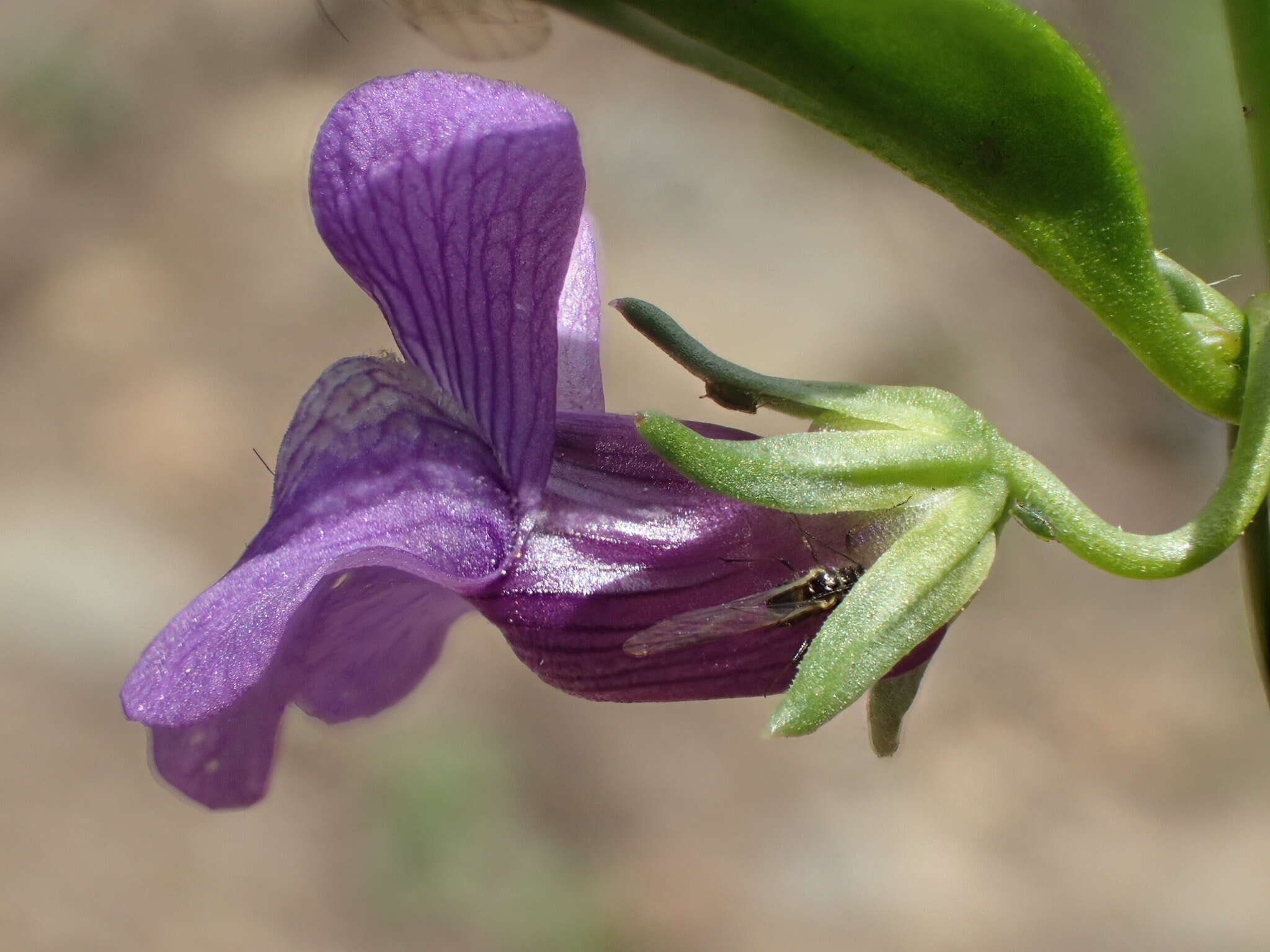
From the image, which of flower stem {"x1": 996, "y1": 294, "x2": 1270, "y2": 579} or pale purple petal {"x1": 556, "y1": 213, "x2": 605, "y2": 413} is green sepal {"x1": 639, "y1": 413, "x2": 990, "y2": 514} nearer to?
flower stem {"x1": 996, "y1": 294, "x2": 1270, "y2": 579}

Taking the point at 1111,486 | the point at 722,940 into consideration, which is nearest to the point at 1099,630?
the point at 1111,486

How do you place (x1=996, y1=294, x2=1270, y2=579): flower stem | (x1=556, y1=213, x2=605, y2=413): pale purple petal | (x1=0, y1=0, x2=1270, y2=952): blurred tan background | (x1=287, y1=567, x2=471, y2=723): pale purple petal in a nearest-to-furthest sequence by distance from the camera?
1. (x1=996, y1=294, x2=1270, y2=579): flower stem
2. (x1=287, y1=567, x2=471, y2=723): pale purple petal
3. (x1=556, y1=213, x2=605, y2=413): pale purple petal
4. (x1=0, y1=0, x2=1270, y2=952): blurred tan background

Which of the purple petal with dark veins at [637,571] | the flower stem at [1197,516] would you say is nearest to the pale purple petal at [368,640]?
the purple petal with dark veins at [637,571]

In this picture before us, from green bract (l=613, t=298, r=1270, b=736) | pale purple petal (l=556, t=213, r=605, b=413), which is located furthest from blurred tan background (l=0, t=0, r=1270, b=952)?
green bract (l=613, t=298, r=1270, b=736)

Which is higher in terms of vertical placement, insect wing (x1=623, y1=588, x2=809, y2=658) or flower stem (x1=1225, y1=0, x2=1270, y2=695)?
flower stem (x1=1225, y1=0, x2=1270, y2=695)

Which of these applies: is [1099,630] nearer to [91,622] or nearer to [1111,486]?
[1111,486]

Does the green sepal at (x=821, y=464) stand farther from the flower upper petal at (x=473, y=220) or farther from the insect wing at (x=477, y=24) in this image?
the insect wing at (x=477, y=24)
